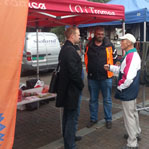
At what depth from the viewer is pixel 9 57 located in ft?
6.80

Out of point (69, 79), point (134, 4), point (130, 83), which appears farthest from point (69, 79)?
point (134, 4)

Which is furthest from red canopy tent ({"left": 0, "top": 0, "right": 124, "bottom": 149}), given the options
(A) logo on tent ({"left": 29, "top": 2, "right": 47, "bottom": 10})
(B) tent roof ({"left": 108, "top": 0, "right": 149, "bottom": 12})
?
(B) tent roof ({"left": 108, "top": 0, "right": 149, "bottom": 12})

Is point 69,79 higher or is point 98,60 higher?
point 98,60

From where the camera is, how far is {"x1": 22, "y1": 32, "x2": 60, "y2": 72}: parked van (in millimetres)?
9846

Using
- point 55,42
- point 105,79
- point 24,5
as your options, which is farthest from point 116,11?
point 55,42

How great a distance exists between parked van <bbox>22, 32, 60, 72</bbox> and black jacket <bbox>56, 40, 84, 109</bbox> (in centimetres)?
725

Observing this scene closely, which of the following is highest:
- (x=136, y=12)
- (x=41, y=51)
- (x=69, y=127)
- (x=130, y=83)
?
(x=136, y=12)

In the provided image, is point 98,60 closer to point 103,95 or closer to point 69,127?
point 103,95

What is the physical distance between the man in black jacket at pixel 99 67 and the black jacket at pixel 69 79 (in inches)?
45.2

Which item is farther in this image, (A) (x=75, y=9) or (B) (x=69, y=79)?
(A) (x=75, y=9)

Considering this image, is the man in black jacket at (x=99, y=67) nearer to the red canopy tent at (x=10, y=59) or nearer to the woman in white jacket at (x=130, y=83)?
the woman in white jacket at (x=130, y=83)

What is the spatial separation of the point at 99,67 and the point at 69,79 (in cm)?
129

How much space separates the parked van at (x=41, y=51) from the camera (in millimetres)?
9846

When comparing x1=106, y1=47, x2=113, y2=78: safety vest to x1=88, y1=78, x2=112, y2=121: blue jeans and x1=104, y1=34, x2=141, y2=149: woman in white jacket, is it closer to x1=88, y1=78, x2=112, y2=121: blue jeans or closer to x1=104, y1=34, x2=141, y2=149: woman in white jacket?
x1=88, y1=78, x2=112, y2=121: blue jeans
